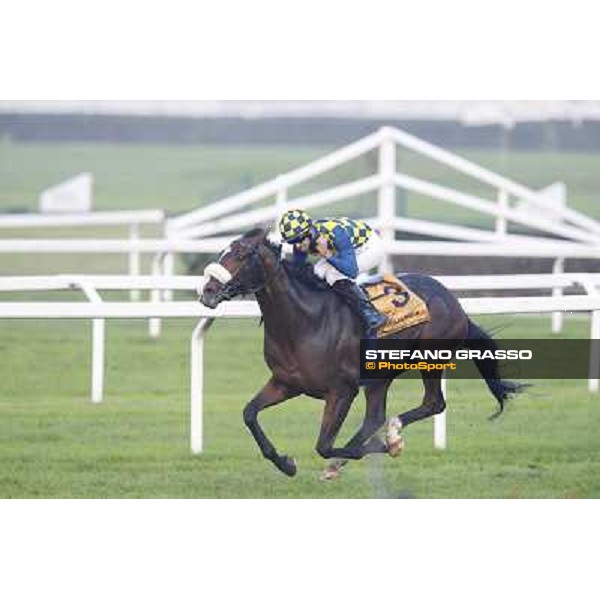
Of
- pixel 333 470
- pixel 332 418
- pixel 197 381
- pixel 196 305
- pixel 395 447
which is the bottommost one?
pixel 333 470

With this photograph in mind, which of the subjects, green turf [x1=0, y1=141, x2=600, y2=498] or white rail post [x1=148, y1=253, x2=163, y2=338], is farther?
white rail post [x1=148, y1=253, x2=163, y2=338]

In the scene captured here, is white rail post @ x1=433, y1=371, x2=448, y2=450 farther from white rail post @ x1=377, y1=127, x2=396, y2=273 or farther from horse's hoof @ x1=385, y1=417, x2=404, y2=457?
white rail post @ x1=377, y1=127, x2=396, y2=273

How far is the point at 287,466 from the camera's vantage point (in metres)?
6.96

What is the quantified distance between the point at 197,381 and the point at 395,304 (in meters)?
1.08

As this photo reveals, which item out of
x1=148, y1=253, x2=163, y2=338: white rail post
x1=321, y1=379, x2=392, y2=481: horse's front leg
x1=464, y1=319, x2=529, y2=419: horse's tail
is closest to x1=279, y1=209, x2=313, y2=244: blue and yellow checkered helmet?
x1=321, y1=379, x2=392, y2=481: horse's front leg

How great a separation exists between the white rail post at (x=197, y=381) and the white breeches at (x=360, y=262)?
789 millimetres

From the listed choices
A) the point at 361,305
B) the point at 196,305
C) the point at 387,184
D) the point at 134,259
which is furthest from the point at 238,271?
the point at 134,259

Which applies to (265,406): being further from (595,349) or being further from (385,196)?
(385,196)

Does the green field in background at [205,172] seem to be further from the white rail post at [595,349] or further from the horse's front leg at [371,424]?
the horse's front leg at [371,424]

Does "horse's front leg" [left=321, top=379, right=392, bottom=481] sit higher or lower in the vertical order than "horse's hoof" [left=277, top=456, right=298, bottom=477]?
higher

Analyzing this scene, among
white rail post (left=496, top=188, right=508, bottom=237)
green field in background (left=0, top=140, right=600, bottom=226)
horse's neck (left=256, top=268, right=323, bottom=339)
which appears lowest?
horse's neck (left=256, top=268, right=323, bottom=339)

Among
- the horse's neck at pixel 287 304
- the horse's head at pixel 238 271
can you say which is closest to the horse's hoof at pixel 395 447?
the horse's neck at pixel 287 304

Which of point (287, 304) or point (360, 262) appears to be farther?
point (360, 262)

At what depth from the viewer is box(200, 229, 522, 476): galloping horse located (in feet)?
21.7
